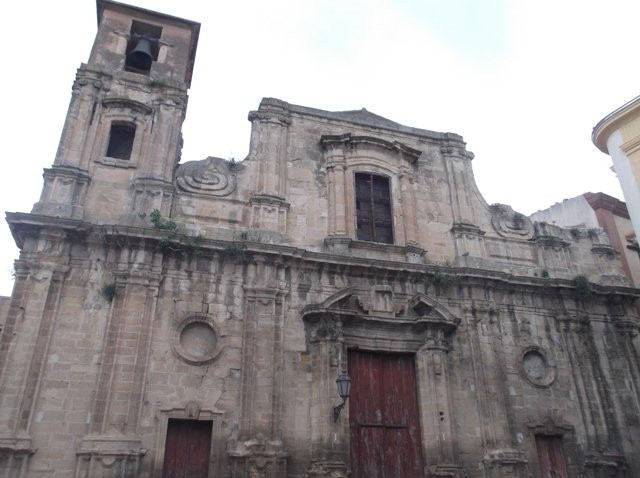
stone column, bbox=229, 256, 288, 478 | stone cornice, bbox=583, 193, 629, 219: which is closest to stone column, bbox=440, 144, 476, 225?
stone cornice, bbox=583, 193, 629, 219

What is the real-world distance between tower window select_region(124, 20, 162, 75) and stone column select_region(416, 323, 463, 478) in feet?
31.5

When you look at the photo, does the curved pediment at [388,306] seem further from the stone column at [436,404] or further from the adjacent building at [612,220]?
the adjacent building at [612,220]

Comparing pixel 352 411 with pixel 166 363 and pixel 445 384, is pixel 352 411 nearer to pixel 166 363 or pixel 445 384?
pixel 445 384

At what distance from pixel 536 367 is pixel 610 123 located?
20.5ft

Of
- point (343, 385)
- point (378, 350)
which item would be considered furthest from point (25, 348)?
point (378, 350)

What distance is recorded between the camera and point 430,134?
1555 cm

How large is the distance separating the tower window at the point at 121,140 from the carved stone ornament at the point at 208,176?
1.38 m

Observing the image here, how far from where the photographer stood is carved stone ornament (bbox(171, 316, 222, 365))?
10578 mm

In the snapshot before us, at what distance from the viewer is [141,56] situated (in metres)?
14.4

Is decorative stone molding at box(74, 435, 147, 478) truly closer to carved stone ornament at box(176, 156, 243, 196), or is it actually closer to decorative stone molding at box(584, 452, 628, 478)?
carved stone ornament at box(176, 156, 243, 196)

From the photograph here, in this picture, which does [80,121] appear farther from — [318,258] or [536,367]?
[536,367]

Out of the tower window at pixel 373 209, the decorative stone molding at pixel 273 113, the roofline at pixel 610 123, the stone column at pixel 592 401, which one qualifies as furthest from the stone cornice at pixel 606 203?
the decorative stone molding at pixel 273 113

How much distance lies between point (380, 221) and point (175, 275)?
201 inches

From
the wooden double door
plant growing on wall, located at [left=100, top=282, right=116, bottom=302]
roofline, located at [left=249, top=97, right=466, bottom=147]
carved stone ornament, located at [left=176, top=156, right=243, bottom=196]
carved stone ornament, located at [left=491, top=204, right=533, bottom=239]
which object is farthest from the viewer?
carved stone ornament, located at [left=491, top=204, right=533, bottom=239]
